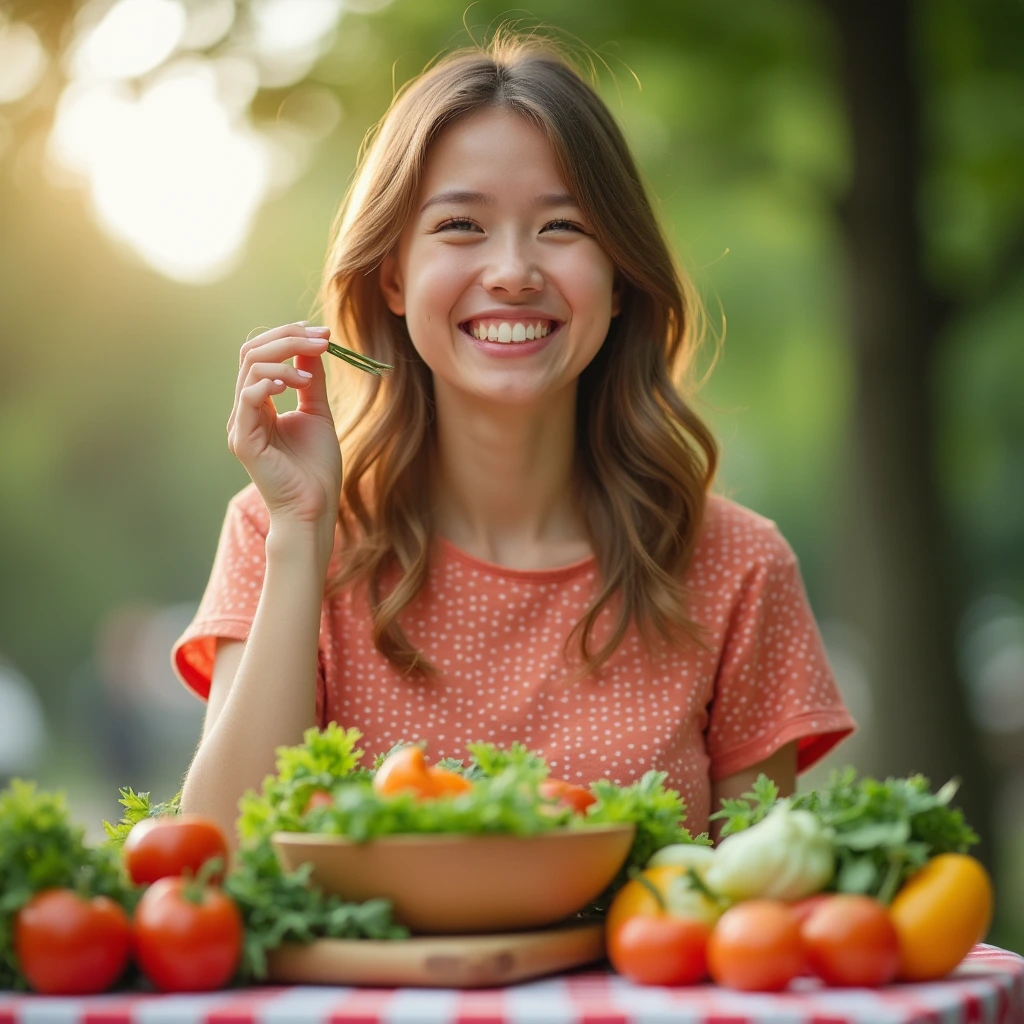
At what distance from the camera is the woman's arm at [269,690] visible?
8.46 ft

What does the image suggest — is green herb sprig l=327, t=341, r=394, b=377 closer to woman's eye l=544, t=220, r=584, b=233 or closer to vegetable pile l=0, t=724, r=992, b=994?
woman's eye l=544, t=220, r=584, b=233

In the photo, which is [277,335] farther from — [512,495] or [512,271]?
[512,495]

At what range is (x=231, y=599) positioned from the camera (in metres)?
3.05

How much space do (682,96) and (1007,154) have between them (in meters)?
1.94

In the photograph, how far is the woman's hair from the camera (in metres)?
3.01

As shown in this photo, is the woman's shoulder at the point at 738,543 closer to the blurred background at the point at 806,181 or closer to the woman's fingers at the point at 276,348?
the blurred background at the point at 806,181

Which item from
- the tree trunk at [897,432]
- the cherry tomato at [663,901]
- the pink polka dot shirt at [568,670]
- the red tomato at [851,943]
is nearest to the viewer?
the red tomato at [851,943]

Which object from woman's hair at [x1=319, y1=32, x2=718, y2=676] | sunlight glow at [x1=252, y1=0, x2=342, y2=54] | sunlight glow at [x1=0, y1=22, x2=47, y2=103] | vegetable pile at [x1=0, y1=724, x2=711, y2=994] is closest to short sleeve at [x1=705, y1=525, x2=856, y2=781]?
woman's hair at [x1=319, y1=32, x2=718, y2=676]

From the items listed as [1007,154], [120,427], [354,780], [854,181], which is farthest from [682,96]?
[120,427]

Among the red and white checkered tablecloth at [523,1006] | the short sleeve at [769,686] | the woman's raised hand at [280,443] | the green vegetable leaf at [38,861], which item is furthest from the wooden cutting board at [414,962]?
the short sleeve at [769,686]

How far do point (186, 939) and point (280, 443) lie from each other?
1324 mm

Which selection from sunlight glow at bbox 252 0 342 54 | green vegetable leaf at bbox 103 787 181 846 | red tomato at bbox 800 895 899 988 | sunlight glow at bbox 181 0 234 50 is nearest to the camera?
red tomato at bbox 800 895 899 988

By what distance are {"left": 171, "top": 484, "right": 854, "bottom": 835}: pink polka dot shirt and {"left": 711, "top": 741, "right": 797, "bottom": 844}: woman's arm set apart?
0.09 feet

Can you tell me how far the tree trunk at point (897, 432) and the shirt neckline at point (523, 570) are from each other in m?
4.72
